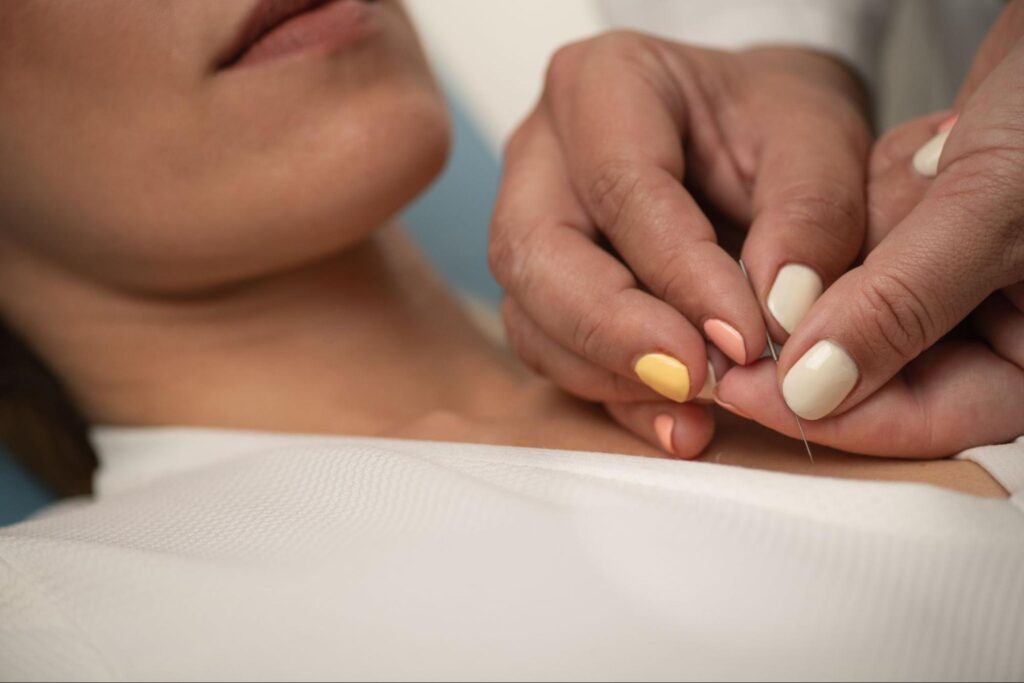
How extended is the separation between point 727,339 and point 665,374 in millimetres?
47

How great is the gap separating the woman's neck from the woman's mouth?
0.23m

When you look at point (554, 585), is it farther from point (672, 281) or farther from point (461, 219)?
point (461, 219)

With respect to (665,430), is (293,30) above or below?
above

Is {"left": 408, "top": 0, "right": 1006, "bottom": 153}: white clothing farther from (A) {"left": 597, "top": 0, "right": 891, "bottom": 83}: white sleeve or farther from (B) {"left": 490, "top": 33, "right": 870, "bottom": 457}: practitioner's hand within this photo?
(B) {"left": 490, "top": 33, "right": 870, "bottom": 457}: practitioner's hand

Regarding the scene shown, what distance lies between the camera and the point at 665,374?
1.91 ft

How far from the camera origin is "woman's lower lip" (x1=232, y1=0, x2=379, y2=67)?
770mm

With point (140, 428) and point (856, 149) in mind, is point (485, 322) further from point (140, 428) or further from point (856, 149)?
point (856, 149)

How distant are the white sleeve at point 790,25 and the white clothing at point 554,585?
0.65 metres

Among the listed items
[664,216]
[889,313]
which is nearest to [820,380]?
[889,313]

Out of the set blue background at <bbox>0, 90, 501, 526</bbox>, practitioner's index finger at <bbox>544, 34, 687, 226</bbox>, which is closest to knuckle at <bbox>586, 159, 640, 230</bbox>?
practitioner's index finger at <bbox>544, 34, 687, 226</bbox>

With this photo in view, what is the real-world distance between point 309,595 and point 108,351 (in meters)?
0.55

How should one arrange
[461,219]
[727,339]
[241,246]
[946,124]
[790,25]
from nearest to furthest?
[727,339], [946,124], [241,246], [790,25], [461,219]

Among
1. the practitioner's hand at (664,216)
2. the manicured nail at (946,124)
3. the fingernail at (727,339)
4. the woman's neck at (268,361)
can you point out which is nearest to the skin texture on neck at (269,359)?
the woman's neck at (268,361)

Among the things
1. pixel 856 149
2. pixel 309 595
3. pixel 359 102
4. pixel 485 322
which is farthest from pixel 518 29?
pixel 309 595
